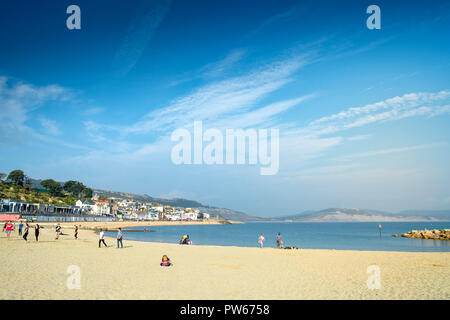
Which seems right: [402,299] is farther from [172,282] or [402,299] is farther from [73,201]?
[73,201]

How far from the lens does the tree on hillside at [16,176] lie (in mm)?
151875

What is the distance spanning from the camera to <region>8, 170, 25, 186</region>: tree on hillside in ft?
498

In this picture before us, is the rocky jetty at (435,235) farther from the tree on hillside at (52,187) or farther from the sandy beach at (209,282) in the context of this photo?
the tree on hillside at (52,187)

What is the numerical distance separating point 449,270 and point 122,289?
18.2 m

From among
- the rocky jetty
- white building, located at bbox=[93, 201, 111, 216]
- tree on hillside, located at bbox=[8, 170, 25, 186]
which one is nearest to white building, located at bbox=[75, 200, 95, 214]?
white building, located at bbox=[93, 201, 111, 216]

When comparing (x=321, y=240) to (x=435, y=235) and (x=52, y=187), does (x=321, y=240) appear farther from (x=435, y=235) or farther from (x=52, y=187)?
(x=52, y=187)

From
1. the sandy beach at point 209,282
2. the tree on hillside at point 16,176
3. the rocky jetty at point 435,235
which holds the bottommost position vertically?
the rocky jetty at point 435,235

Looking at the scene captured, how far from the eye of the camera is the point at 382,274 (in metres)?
15.1

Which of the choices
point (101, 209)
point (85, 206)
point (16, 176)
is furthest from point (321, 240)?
point (16, 176)

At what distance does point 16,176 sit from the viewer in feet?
499

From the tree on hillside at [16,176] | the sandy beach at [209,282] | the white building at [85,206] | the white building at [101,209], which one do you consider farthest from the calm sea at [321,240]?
the tree on hillside at [16,176]

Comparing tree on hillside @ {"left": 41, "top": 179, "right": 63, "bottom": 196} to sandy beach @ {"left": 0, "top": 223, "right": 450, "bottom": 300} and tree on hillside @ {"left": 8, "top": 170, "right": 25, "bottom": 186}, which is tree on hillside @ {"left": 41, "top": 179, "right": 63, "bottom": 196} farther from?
sandy beach @ {"left": 0, "top": 223, "right": 450, "bottom": 300}
